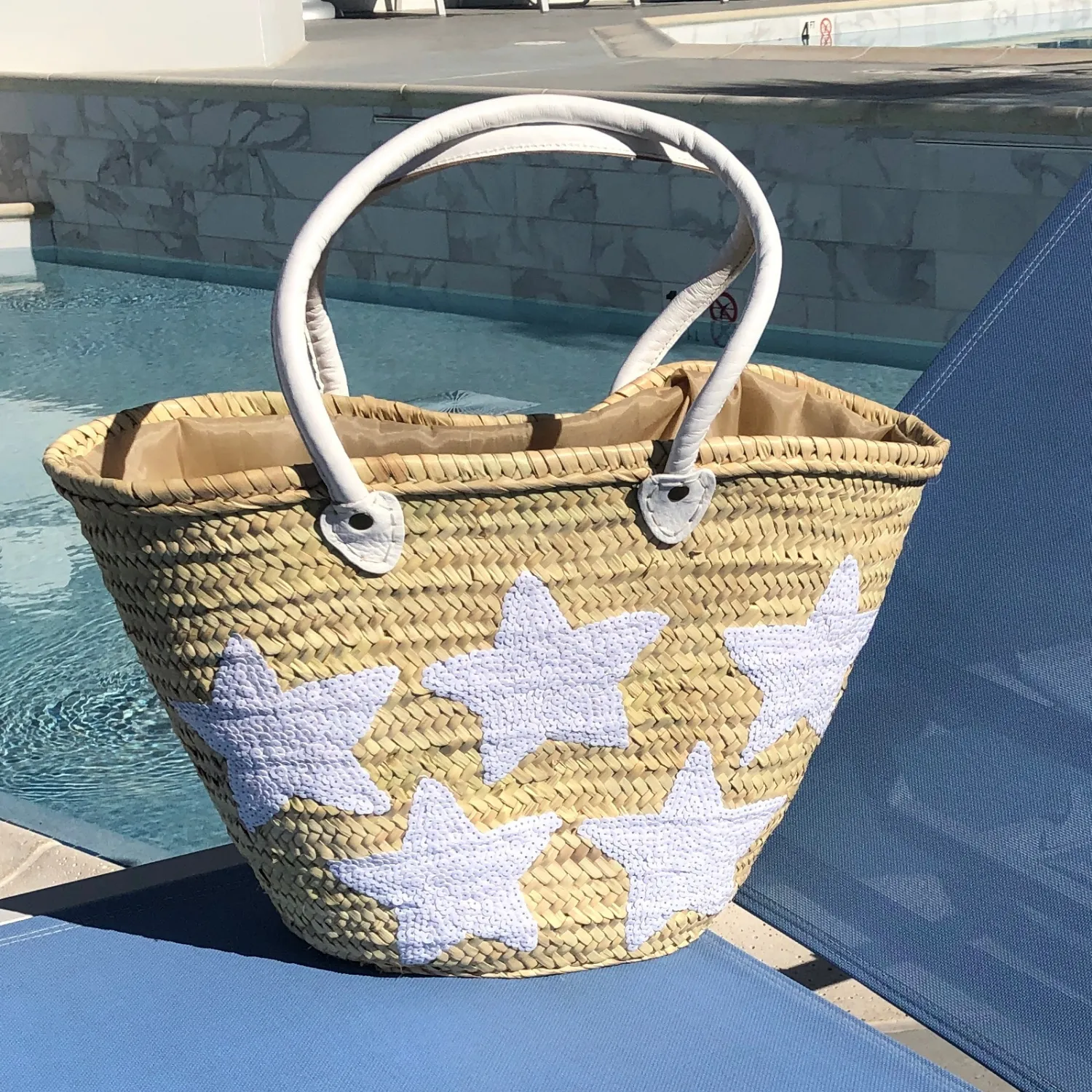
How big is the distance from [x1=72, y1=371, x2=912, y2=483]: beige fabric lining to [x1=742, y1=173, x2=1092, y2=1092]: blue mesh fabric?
230 mm

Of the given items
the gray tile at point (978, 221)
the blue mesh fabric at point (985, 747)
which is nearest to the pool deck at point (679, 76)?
the gray tile at point (978, 221)

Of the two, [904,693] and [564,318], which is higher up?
[904,693]

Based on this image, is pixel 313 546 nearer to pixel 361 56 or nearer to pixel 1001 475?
pixel 1001 475

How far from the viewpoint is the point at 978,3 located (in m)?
11.3

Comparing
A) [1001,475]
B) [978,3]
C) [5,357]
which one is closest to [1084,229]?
[1001,475]

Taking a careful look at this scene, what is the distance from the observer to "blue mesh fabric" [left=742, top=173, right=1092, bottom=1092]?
108 centimetres

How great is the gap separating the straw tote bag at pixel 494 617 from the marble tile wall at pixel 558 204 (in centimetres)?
373

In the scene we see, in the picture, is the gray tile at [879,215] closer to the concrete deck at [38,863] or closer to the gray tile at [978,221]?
the gray tile at [978,221]

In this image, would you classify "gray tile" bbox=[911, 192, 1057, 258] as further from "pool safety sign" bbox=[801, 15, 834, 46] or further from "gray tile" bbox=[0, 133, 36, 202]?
"pool safety sign" bbox=[801, 15, 834, 46]

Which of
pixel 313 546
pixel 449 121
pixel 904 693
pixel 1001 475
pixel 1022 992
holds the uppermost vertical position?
pixel 449 121

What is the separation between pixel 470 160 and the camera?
998 mm

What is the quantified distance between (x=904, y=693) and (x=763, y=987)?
32cm

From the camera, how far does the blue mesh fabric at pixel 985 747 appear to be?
1.08 metres

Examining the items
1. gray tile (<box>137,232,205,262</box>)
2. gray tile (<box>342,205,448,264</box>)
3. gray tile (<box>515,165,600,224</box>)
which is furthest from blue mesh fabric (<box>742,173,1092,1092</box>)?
gray tile (<box>137,232,205,262</box>)
